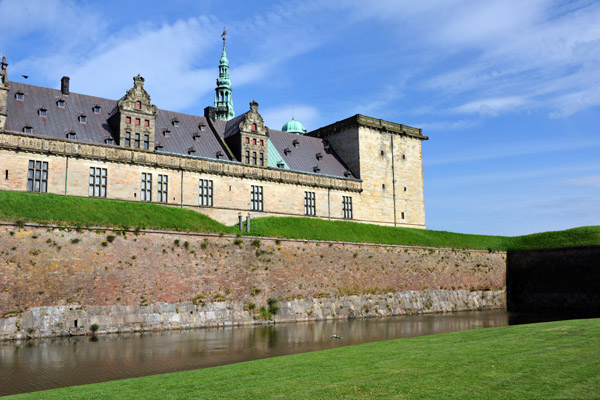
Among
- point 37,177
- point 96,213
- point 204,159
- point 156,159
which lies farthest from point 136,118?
point 96,213

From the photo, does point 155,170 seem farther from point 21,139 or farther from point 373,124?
point 373,124

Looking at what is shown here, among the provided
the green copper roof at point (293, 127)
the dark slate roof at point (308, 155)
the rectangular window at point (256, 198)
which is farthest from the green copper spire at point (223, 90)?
the rectangular window at point (256, 198)

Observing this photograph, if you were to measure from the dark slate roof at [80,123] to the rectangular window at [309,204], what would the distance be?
382 inches

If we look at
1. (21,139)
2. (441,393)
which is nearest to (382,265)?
(21,139)

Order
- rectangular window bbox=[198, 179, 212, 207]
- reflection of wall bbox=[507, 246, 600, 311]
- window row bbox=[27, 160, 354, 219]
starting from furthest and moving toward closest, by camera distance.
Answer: reflection of wall bbox=[507, 246, 600, 311], rectangular window bbox=[198, 179, 212, 207], window row bbox=[27, 160, 354, 219]

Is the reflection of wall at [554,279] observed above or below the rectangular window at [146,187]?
below

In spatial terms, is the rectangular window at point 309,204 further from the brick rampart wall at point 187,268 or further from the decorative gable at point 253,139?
the brick rampart wall at point 187,268

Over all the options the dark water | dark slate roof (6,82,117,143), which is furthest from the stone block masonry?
dark slate roof (6,82,117,143)

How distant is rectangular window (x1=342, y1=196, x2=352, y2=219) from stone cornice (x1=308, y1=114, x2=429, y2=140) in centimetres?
875

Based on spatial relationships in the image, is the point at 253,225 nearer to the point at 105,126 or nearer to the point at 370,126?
the point at 105,126

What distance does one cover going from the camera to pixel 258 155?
49.9m

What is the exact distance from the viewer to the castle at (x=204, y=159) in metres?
38.8

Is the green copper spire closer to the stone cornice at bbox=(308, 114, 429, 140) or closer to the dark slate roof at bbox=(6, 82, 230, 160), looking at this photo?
the stone cornice at bbox=(308, 114, 429, 140)

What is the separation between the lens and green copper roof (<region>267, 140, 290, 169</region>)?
52188mm
